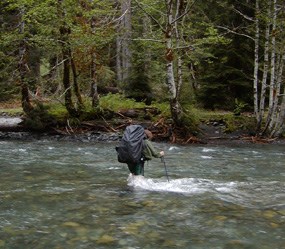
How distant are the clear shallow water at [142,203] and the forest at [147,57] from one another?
224 inches

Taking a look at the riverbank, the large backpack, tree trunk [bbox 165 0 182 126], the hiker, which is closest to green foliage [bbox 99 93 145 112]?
the riverbank

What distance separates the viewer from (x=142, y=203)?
9.27 metres

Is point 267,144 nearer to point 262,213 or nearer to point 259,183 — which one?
point 259,183

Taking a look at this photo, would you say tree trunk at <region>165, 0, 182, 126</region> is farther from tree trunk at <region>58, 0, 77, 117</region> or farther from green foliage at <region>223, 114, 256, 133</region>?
tree trunk at <region>58, 0, 77, 117</region>

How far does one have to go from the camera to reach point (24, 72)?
21.3 meters

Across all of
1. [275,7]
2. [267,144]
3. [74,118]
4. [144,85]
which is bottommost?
[267,144]

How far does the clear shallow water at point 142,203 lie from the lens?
7141 millimetres

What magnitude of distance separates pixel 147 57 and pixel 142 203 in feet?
50.7

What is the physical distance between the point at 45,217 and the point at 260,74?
20.6 metres

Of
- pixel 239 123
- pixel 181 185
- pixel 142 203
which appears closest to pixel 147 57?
pixel 239 123

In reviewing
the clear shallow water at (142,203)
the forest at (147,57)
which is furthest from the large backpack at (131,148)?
the forest at (147,57)

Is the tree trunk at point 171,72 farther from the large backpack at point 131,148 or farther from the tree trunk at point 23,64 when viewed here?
the large backpack at point 131,148

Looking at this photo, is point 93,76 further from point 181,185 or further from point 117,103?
point 181,185

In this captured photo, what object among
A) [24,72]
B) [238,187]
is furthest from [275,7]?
[24,72]
